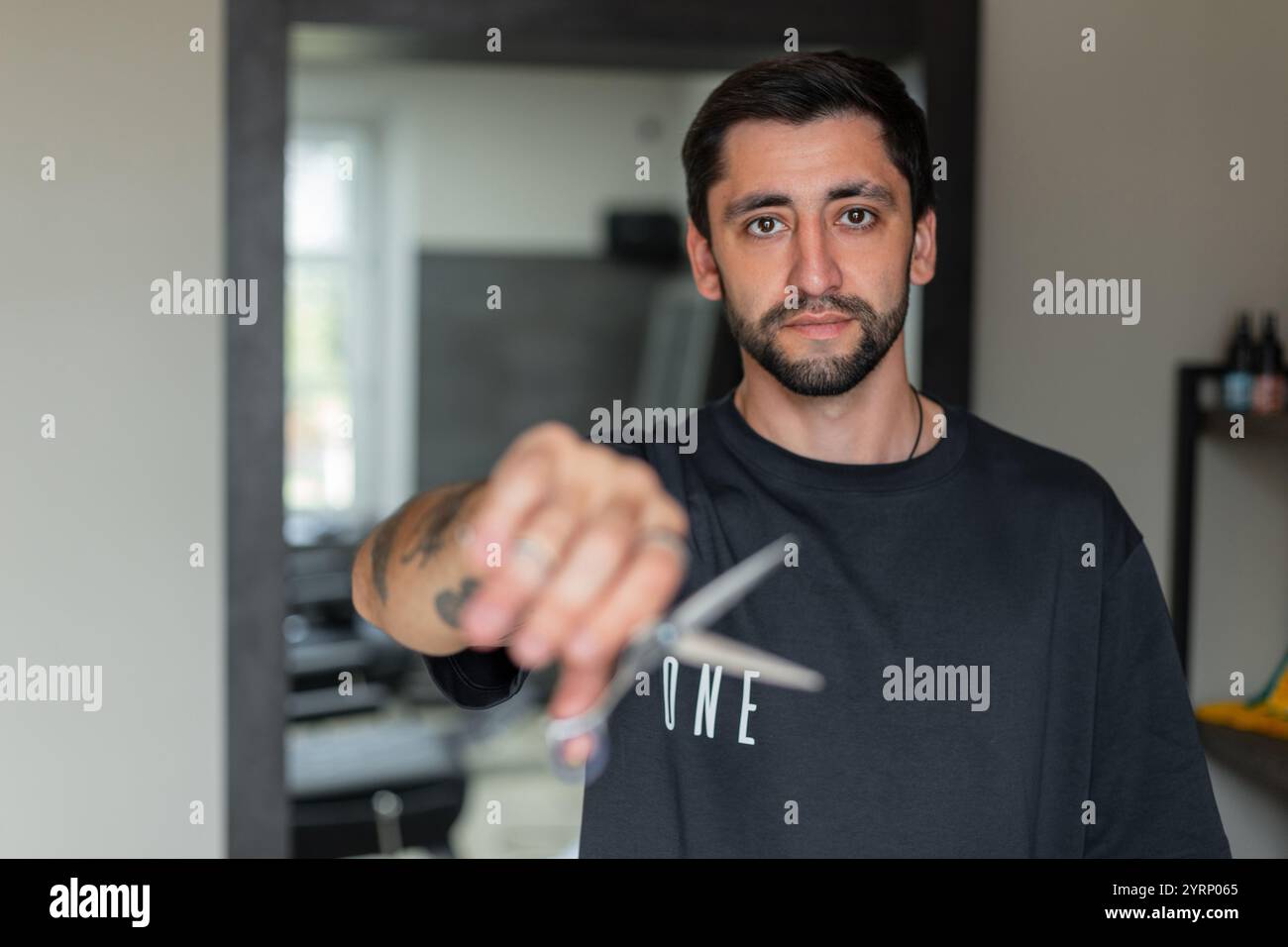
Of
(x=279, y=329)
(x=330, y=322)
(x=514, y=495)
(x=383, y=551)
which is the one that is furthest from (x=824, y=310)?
(x=330, y=322)

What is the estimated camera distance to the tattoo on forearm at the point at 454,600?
2.40 ft

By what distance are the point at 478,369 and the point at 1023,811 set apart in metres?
4.06

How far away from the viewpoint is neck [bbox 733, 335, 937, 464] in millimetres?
1157

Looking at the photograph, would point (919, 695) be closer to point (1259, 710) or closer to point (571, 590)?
point (571, 590)

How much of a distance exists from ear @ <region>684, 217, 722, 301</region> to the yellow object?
96 cm

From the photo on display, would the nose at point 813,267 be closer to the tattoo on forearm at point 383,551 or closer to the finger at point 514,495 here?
the tattoo on forearm at point 383,551

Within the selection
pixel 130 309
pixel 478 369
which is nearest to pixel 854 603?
pixel 130 309

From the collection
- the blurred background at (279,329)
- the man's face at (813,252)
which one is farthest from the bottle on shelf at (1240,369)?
the man's face at (813,252)

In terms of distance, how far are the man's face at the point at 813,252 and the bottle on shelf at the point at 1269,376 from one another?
2.45ft

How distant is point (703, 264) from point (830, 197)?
0.17m

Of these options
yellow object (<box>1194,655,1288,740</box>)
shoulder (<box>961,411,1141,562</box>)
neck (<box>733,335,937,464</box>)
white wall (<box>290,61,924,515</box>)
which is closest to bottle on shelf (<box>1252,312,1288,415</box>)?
yellow object (<box>1194,655,1288,740</box>)

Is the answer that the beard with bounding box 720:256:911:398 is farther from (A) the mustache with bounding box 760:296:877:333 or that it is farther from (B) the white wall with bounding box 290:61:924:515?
(B) the white wall with bounding box 290:61:924:515
